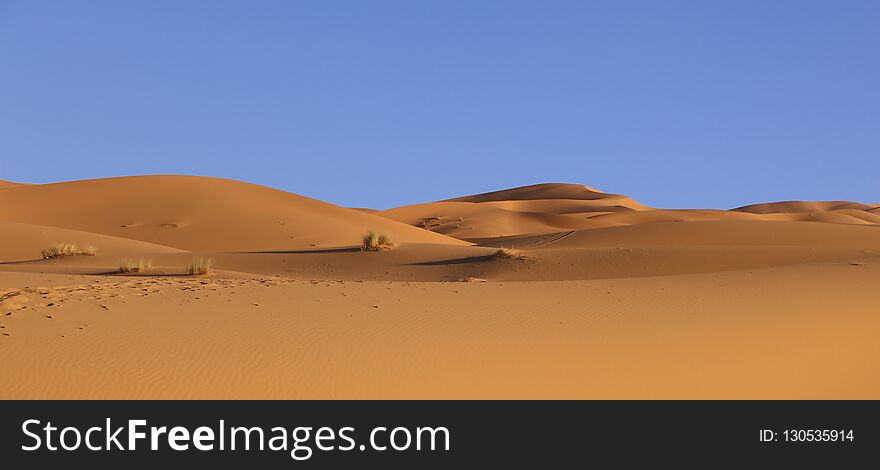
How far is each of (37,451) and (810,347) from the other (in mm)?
7337

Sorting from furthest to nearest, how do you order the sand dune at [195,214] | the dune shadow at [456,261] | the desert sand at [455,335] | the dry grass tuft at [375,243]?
the sand dune at [195,214] → the dry grass tuft at [375,243] → the dune shadow at [456,261] → the desert sand at [455,335]

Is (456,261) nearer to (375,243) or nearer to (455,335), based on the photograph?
(375,243)

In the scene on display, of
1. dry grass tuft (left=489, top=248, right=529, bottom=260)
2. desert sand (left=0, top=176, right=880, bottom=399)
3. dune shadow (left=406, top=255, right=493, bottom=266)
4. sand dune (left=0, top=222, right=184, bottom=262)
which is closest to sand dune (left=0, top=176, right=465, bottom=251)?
sand dune (left=0, top=222, right=184, bottom=262)

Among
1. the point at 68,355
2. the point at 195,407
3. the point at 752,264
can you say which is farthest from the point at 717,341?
the point at 752,264

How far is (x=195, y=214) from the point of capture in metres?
39.3

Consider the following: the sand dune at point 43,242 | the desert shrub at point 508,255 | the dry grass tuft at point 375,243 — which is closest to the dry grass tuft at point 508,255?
the desert shrub at point 508,255

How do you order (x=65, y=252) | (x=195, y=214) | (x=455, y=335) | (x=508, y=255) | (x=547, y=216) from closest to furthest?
(x=455, y=335) < (x=508, y=255) < (x=65, y=252) < (x=195, y=214) < (x=547, y=216)

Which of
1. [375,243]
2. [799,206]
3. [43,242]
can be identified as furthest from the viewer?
[799,206]

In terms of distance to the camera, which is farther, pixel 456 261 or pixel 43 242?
pixel 43 242

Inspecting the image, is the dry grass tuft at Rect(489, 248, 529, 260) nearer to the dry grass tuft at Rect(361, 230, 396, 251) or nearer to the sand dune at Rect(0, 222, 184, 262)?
the dry grass tuft at Rect(361, 230, 396, 251)

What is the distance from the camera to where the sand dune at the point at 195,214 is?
117 ft

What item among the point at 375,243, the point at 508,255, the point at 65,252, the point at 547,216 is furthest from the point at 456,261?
the point at 547,216

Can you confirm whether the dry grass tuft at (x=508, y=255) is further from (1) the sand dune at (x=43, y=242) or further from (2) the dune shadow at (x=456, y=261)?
(1) the sand dune at (x=43, y=242)

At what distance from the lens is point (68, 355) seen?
23.1 feet
